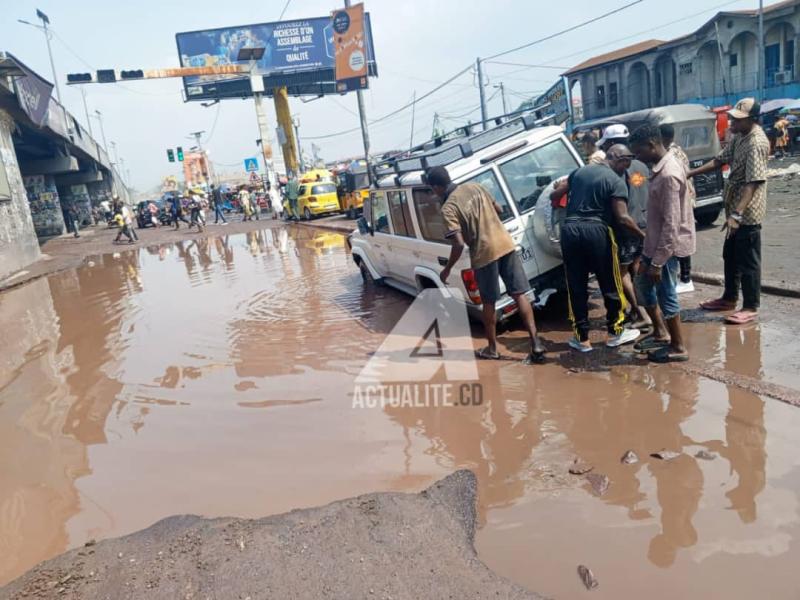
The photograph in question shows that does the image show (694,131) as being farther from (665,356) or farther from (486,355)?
(486,355)

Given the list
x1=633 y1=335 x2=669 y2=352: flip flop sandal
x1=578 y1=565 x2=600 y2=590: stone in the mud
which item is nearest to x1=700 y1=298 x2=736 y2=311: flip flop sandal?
x1=633 y1=335 x2=669 y2=352: flip flop sandal

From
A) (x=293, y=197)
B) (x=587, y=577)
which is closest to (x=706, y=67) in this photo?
(x=293, y=197)

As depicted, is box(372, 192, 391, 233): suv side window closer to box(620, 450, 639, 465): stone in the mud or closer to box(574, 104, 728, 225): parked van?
box(620, 450, 639, 465): stone in the mud

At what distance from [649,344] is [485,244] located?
1676 millimetres

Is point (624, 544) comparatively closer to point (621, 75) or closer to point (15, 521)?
point (15, 521)

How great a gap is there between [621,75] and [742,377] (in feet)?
144

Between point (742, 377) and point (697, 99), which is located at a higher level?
point (697, 99)

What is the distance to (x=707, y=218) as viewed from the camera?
10.7 m

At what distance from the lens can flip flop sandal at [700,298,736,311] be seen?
5.76m

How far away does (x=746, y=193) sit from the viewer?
5.20 meters

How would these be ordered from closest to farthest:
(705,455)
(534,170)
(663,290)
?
1. (705,455)
2. (663,290)
3. (534,170)

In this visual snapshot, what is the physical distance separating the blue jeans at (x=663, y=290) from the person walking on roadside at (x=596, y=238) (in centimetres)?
26

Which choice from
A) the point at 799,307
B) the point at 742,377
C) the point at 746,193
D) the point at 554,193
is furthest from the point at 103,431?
the point at 799,307

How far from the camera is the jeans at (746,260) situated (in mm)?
5348
